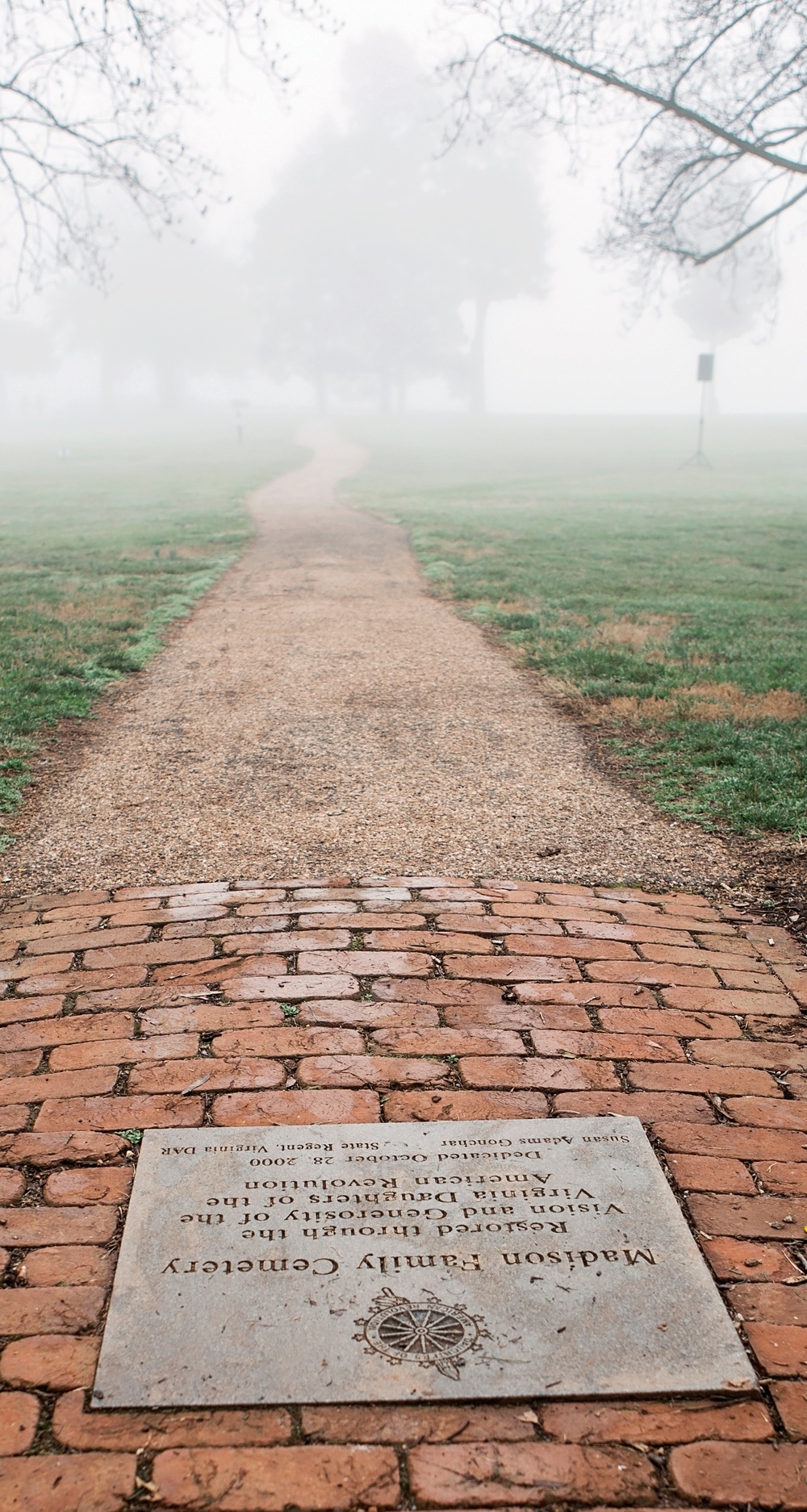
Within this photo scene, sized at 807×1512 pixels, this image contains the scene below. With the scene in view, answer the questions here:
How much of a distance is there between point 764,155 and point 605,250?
276 cm

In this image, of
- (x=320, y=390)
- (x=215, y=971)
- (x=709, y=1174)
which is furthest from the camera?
(x=320, y=390)

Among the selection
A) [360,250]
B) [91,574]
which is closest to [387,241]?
[360,250]

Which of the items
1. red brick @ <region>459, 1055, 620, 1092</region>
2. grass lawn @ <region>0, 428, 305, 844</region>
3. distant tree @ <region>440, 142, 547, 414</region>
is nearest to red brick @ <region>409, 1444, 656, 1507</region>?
red brick @ <region>459, 1055, 620, 1092</region>

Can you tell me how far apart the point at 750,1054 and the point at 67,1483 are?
1.99 m

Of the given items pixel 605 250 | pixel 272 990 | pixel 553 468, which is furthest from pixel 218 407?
pixel 272 990

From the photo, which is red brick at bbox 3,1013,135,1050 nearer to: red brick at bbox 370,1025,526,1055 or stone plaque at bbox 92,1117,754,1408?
stone plaque at bbox 92,1117,754,1408

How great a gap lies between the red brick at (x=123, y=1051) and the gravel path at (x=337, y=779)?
110 cm

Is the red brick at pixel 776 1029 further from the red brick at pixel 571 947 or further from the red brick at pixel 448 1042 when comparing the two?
the red brick at pixel 448 1042

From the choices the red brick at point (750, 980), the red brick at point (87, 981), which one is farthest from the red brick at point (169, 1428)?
the red brick at point (750, 980)

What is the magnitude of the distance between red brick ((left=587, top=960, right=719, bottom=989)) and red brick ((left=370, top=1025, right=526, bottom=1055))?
1.61 feet

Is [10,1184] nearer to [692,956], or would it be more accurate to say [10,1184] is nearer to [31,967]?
[31,967]

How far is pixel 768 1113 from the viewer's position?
9.04ft

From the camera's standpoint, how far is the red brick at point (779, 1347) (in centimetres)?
200

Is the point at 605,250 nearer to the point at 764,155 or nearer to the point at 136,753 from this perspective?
the point at 764,155
